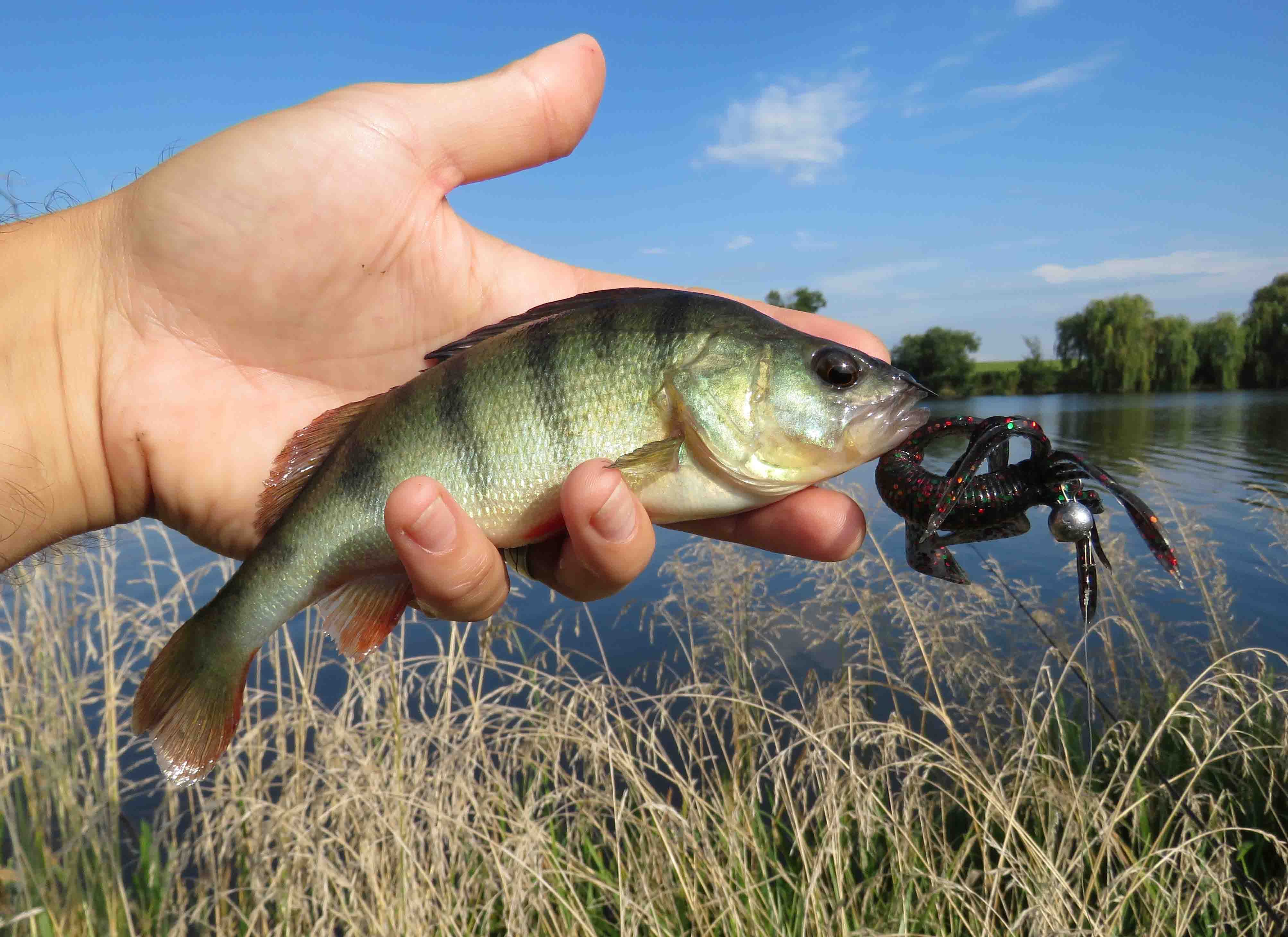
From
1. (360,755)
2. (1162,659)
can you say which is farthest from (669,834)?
(1162,659)

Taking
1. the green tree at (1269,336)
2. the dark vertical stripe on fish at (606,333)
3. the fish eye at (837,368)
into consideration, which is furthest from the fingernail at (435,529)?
the green tree at (1269,336)

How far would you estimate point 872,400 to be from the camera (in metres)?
2.14

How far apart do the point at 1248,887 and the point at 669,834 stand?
A: 284cm

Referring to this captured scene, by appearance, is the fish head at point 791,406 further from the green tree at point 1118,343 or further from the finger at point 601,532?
the green tree at point 1118,343

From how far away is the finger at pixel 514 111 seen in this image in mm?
2908

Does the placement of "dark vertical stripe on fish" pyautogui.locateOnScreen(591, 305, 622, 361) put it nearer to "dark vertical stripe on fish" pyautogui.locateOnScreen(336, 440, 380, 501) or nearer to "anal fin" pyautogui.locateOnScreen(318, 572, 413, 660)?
"dark vertical stripe on fish" pyautogui.locateOnScreen(336, 440, 380, 501)

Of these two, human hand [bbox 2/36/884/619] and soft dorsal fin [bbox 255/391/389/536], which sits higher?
human hand [bbox 2/36/884/619]

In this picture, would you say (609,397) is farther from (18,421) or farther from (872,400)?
(18,421)

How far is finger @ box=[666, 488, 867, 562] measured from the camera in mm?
2641

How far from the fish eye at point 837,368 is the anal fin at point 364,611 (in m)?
1.47

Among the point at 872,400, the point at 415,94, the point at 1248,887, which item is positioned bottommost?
the point at 1248,887

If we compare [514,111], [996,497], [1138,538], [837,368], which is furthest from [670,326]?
[1138,538]

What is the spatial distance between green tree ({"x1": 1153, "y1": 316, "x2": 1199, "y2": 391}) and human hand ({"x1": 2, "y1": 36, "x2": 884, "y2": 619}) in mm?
53651

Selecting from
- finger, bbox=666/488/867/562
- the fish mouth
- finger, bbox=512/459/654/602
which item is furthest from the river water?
the fish mouth
